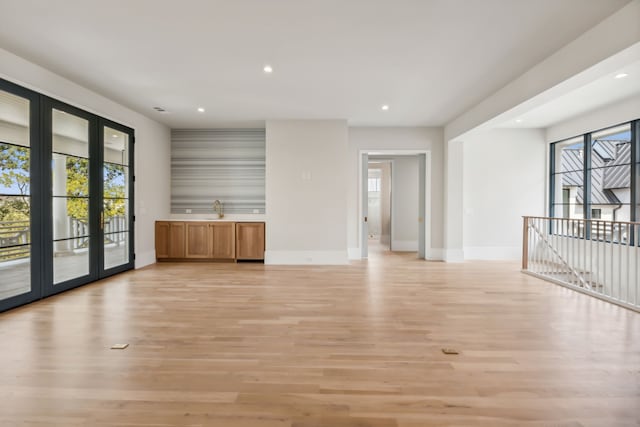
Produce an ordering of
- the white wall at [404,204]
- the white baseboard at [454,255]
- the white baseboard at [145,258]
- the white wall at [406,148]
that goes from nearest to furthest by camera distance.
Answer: the white baseboard at [145,258] < the white baseboard at [454,255] < the white wall at [406,148] < the white wall at [404,204]

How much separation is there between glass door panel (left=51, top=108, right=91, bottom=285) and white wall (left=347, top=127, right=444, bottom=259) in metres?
4.81

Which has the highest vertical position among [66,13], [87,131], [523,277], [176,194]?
[66,13]

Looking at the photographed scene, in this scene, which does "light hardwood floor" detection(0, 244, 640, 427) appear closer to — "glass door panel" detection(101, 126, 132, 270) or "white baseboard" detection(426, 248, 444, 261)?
"glass door panel" detection(101, 126, 132, 270)

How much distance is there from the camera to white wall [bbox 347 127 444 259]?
23.0 feet

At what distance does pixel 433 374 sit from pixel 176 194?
21.5 ft

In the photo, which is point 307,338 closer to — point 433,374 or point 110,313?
point 433,374

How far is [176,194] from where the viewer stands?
23.1ft

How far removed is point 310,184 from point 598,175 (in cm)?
576

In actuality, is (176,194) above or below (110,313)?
above

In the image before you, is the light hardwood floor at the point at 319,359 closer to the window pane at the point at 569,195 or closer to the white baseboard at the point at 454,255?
the white baseboard at the point at 454,255

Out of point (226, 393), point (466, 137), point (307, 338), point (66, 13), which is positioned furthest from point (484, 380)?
point (466, 137)

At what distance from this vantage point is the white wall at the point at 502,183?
7.24m

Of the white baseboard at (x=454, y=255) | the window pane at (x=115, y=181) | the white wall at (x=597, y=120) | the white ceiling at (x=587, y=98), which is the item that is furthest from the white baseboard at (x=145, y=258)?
the white wall at (x=597, y=120)

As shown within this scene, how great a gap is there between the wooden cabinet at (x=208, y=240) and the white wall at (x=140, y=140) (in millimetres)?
284
